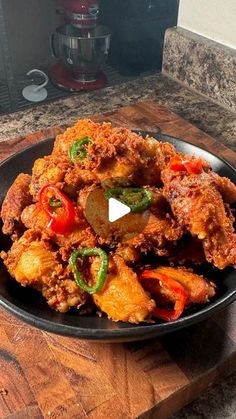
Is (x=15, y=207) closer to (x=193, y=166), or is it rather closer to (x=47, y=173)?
(x=47, y=173)

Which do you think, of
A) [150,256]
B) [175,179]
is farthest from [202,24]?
[150,256]

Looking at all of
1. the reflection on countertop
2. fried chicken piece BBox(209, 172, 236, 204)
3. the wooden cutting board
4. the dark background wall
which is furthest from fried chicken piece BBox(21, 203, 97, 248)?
the dark background wall

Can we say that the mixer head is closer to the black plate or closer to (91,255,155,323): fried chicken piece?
the black plate

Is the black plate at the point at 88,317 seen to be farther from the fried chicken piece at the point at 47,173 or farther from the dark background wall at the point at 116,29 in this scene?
the dark background wall at the point at 116,29

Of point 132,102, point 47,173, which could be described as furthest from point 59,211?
point 132,102

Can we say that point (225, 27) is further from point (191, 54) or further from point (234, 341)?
point (234, 341)

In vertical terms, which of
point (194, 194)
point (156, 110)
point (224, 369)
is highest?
point (194, 194)
